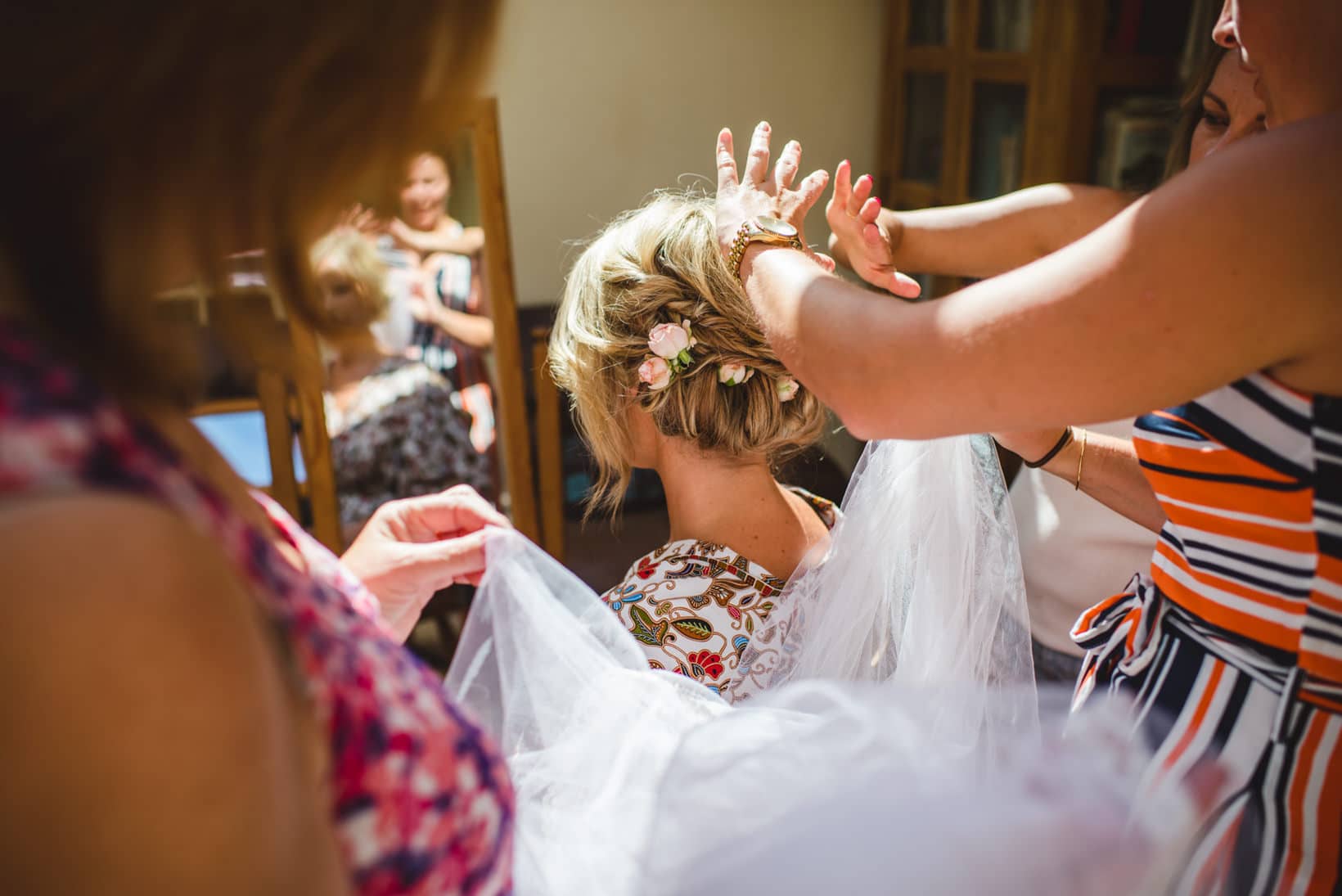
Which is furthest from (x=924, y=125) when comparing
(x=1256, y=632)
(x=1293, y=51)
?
(x=1256, y=632)

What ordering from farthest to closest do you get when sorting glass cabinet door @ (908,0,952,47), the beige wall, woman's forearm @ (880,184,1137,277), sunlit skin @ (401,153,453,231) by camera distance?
the beige wall < glass cabinet door @ (908,0,952,47) < sunlit skin @ (401,153,453,231) < woman's forearm @ (880,184,1137,277)

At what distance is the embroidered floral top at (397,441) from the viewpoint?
2.31m

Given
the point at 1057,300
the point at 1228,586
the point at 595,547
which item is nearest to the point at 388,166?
the point at 1057,300

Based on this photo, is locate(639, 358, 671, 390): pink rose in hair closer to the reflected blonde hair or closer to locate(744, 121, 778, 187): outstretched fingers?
locate(744, 121, 778, 187): outstretched fingers

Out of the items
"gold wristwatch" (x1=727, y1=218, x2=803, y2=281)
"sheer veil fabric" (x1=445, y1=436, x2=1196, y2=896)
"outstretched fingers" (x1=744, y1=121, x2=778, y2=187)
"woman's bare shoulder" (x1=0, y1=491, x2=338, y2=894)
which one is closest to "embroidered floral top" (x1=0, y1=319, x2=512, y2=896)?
"woman's bare shoulder" (x1=0, y1=491, x2=338, y2=894)

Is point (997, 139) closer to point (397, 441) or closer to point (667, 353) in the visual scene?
point (667, 353)

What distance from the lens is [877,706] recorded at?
0.70 m

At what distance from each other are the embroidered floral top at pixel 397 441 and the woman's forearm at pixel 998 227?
1348 mm

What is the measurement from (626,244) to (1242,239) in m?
0.88

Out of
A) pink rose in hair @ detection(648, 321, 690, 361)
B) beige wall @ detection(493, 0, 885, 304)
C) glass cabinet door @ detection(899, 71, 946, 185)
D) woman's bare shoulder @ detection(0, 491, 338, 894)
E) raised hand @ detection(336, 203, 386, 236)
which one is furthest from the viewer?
beige wall @ detection(493, 0, 885, 304)

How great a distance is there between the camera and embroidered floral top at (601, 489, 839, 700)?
1.19 meters

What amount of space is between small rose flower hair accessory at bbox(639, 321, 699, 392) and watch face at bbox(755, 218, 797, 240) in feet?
1.20

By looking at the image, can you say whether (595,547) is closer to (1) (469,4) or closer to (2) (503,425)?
(2) (503,425)

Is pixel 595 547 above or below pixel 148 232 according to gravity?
below
